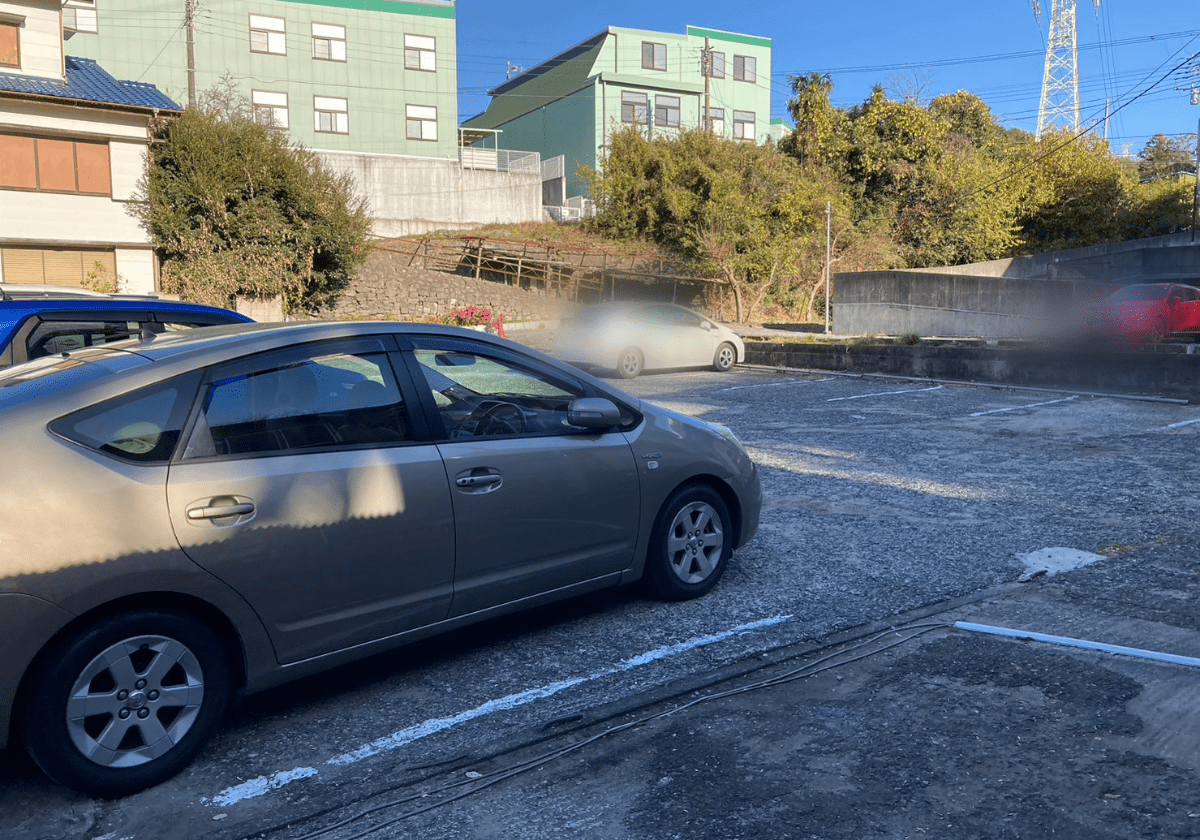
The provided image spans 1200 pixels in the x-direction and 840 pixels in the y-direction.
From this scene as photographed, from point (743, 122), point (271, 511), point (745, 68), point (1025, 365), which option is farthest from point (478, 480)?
point (745, 68)

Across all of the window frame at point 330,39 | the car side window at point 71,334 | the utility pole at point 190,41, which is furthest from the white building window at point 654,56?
the car side window at point 71,334

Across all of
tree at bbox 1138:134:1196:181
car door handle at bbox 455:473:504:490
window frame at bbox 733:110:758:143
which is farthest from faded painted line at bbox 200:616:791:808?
tree at bbox 1138:134:1196:181

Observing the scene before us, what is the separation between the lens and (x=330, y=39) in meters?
38.1

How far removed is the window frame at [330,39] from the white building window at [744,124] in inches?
789

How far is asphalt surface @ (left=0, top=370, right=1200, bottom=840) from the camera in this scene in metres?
3.18

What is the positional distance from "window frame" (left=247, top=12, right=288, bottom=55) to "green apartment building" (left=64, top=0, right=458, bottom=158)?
37mm

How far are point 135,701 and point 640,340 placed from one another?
1509 cm

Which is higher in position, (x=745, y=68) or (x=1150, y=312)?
(x=745, y=68)

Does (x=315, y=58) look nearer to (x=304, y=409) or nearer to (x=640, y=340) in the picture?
(x=640, y=340)

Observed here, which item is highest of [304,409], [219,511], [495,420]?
[304,409]

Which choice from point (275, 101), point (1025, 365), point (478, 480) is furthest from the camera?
point (275, 101)

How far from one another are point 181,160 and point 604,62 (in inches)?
992

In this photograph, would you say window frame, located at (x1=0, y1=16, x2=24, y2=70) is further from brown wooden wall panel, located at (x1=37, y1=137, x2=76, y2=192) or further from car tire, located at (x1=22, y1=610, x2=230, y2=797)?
car tire, located at (x1=22, y1=610, x2=230, y2=797)

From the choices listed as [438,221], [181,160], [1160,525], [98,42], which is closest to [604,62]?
[438,221]
